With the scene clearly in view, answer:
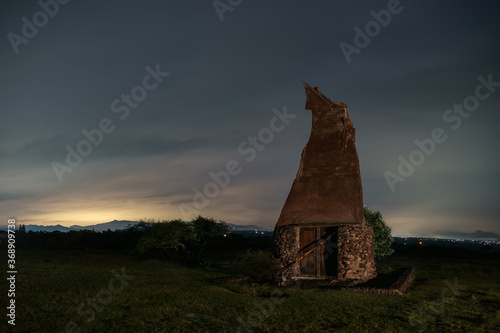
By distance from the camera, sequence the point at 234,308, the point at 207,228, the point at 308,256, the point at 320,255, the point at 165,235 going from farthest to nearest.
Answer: the point at 207,228
the point at 165,235
the point at 308,256
the point at 320,255
the point at 234,308

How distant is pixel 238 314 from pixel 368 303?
14.6 ft

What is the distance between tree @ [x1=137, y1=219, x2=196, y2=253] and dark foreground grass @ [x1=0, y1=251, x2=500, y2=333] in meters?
9.36

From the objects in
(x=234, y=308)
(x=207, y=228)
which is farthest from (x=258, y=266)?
(x=207, y=228)

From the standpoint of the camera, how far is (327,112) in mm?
19688

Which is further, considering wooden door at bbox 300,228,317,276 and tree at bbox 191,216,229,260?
tree at bbox 191,216,229,260

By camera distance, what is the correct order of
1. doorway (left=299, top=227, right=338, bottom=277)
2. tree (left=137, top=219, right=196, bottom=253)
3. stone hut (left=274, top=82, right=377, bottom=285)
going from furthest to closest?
tree (left=137, top=219, right=196, bottom=253) → doorway (left=299, top=227, right=338, bottom=277) → stone hut (left=274, top=82, right=377, bottom=285)

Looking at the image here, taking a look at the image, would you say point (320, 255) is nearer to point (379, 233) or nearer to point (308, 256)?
point (308, 256)

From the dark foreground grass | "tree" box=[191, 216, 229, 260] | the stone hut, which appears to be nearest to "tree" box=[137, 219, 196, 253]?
"tree" box=[191, 216, 229, 260]

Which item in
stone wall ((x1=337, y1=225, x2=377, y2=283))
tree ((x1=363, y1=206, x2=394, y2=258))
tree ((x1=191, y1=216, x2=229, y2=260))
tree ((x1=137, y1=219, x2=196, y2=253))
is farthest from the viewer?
tree ((x1=191, y1=216, x2=229, y2=260))

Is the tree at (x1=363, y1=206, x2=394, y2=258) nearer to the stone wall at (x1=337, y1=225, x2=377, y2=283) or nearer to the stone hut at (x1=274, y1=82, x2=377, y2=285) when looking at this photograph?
the stone hut at (x1=274, y1=82, x2=377, y2=285)

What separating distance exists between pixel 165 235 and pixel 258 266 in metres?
10.9

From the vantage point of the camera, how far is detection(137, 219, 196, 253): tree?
2542cm

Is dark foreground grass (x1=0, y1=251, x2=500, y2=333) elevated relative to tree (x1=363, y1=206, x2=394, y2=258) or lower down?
lower down

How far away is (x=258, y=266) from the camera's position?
16859 mm
